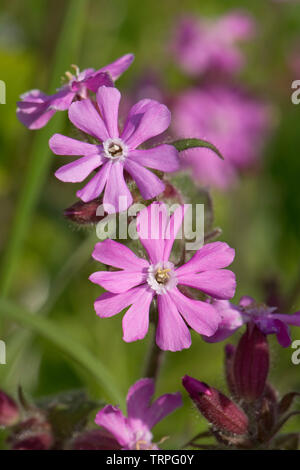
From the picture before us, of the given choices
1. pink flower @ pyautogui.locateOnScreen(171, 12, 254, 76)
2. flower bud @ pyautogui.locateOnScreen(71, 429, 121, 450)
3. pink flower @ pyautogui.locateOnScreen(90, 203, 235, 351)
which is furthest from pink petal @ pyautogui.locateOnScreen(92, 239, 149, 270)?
pink flower @ pyautogui.locateOnScreen(171, 12, 254, 76)

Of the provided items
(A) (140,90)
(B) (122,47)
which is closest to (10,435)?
(A) (140,90)

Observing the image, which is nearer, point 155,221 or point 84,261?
point 155,221

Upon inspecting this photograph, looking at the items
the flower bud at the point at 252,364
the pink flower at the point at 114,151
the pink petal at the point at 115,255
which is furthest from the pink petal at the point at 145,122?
the flower bud at the point at 252,364

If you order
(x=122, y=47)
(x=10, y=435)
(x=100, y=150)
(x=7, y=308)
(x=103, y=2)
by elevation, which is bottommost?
(x=10, y=435)

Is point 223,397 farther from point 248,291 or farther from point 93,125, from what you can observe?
point 248,291

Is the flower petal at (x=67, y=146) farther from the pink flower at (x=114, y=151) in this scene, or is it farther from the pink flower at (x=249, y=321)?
the pink flower at (x=249, y=321)

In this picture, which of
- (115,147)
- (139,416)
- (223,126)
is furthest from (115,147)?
(223,126)
